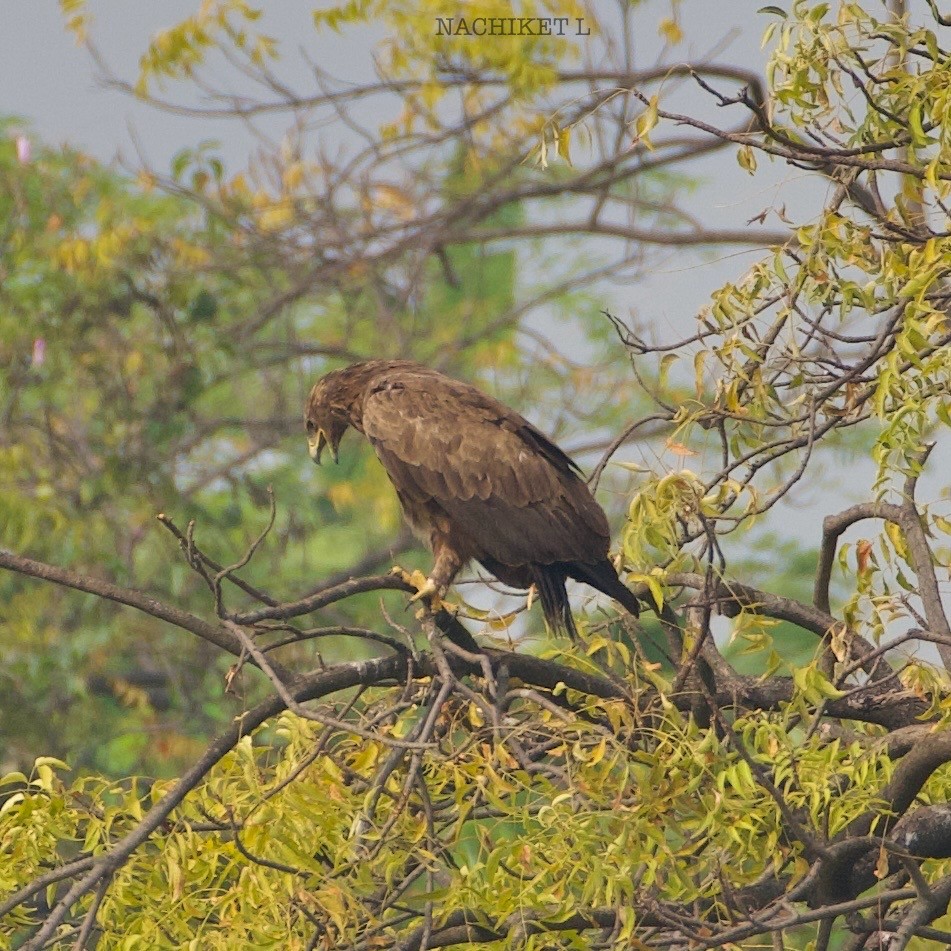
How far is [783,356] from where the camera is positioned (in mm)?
4230

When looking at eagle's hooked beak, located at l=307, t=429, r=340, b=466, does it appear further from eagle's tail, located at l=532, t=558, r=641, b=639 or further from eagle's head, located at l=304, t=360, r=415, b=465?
eagle's tail, located at l=532, t=558, r=641, b=639

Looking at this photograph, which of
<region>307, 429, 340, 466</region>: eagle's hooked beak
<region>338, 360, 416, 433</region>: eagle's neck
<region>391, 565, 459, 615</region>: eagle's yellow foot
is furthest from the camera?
<region>307, 429, 340, 466</region>: eagle's hooked beak

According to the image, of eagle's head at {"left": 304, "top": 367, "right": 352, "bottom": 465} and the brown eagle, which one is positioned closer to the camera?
the brown eagle

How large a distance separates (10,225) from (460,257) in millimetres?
6381

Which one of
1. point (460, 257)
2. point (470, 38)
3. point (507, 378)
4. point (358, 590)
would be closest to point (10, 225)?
point (470, 38)

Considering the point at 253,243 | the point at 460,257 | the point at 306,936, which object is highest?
the point at 460,257

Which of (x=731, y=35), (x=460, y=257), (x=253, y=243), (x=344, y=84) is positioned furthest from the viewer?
(x=460, y=257)

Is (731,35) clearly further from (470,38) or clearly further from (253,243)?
(253,243)

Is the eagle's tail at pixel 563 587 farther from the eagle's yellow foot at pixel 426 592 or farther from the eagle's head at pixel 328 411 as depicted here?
→ the eagle's head at pixel 328 411

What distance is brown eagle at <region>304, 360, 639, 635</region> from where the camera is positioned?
17.0 feet

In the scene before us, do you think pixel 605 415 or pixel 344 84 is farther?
pixel 605 415

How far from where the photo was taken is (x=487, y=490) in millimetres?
5277

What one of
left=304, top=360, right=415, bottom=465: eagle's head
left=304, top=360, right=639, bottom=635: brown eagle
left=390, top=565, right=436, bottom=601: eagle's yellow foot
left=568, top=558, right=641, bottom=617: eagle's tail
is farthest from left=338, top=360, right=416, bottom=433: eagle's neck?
left=390, top=565, right=436, bottom=601: eagle's yellow foot

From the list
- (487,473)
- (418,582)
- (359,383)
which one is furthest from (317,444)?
(418,582)
